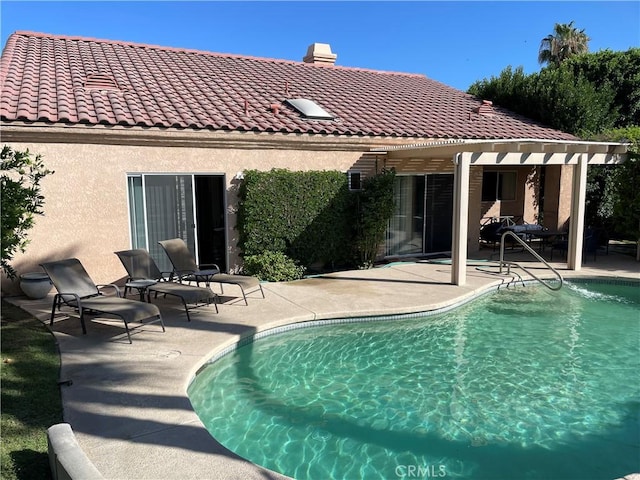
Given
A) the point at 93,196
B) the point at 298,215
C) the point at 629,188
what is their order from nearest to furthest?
the point at 93,196 < the point at 298,215 < the point at 629,188

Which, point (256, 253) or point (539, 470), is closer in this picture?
point (539, 470)

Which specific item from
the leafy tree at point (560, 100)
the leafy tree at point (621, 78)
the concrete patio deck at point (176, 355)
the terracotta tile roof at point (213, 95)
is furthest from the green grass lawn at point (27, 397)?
the leafy tree at point (621, 78)

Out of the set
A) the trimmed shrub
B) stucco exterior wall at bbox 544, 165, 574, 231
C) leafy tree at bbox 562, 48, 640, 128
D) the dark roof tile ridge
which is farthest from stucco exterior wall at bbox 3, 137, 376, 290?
leafy tree at bbox 562, 48, 640, 128

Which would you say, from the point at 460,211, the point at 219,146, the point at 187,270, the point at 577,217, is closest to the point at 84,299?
the point at 187,270

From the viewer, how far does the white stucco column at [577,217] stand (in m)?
13.4

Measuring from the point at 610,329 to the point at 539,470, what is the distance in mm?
5466

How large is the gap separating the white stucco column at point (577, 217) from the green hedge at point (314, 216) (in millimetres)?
5267

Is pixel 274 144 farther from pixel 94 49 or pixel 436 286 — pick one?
pixel 94 49

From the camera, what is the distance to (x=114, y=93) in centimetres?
1238

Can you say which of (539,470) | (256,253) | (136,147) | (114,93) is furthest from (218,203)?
(539,470)

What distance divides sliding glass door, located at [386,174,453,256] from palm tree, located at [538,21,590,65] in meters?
31.3

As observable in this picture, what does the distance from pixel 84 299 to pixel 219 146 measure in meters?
5.25

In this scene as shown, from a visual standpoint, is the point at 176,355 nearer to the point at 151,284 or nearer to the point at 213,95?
the point at 151,284

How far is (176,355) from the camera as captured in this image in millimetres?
6875
